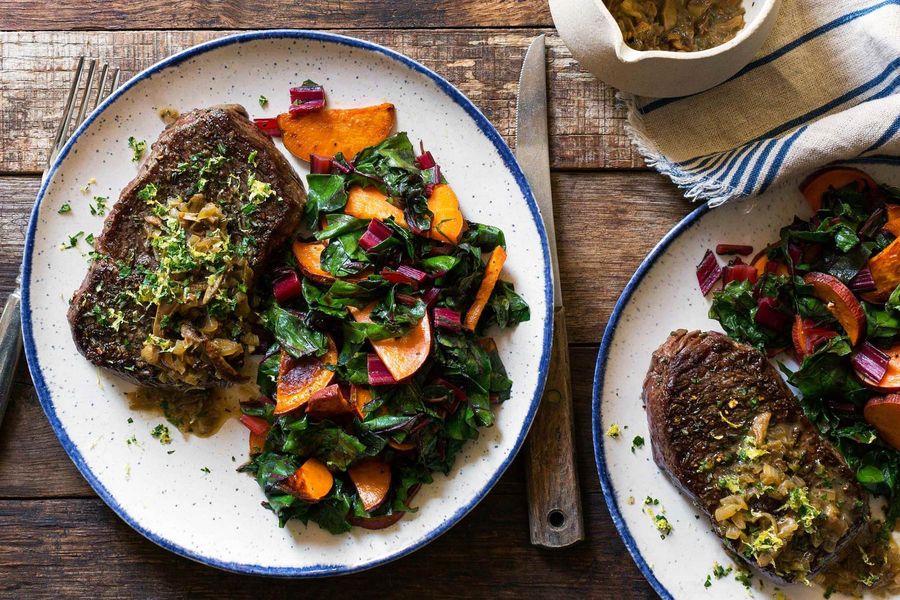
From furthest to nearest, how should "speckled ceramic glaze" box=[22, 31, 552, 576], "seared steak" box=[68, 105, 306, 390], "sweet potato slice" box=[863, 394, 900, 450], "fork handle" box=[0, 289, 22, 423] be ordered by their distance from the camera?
"fork handle" box=[0, 289, 22, 423] < "speckled ceramic glaze" box=[22, 31, 552, 576] < "sweet potato slice" box=[863, 394, 900, 450] < "seared steak" box=[68, 105, 306, 390]

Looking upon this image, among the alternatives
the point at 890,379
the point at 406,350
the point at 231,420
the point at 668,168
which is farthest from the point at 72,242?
the point at 890,379

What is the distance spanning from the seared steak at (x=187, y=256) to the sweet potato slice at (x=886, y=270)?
2.74 m

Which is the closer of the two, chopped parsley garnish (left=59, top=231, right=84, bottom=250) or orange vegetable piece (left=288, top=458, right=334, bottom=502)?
orange vegetable piece (left=288, top=458, right=334, bottom=502)

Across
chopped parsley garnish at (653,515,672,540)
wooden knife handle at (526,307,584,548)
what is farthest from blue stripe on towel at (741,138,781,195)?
chopped parsley garnish at (653,515,672,540)

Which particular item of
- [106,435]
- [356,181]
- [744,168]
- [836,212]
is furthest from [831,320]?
[106,435]

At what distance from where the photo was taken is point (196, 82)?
381 centimetres

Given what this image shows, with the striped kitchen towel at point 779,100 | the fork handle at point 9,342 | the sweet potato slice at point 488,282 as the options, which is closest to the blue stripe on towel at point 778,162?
the striped kitchen towel at point 779,100

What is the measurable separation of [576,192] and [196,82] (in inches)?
79.1

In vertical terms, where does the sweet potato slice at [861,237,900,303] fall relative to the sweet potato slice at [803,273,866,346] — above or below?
above

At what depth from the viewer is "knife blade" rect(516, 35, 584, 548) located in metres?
3.83

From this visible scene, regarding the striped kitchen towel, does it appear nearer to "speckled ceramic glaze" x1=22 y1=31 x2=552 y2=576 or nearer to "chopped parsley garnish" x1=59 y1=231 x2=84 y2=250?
"speckled ceramic glaze" x1=22 y1=31 x2=552 y2=576

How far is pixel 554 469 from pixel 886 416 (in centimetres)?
155

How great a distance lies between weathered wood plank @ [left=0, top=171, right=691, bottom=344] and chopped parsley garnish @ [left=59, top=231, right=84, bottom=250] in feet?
1.43

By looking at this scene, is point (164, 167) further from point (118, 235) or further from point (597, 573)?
point (597, 573)
